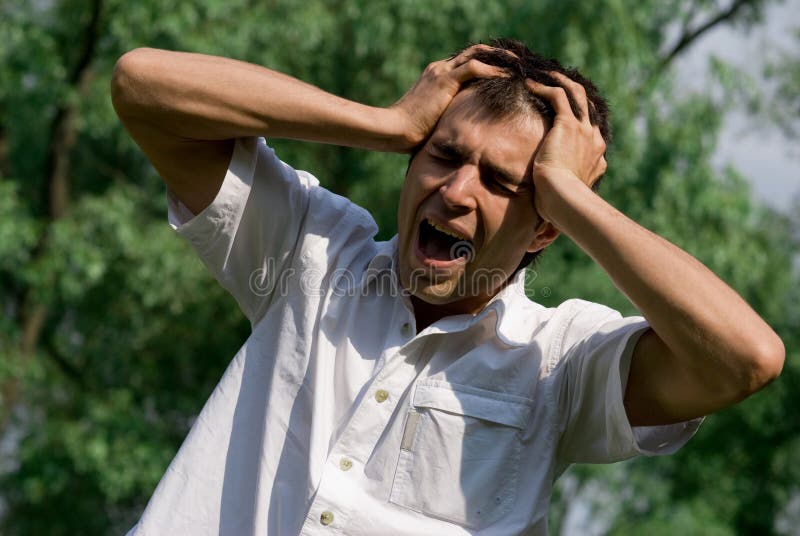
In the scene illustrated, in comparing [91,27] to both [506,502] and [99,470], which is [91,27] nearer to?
[99,470]

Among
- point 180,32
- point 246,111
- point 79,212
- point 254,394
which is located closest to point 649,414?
point 254,394

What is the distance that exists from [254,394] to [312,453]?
0.24 m

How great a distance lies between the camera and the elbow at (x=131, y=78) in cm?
256

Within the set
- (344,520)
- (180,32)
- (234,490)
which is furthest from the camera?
(180,32)

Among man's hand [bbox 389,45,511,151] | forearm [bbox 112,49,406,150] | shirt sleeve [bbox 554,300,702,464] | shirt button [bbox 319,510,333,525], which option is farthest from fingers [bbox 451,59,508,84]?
shirt button [bbox 319,510,333,525]

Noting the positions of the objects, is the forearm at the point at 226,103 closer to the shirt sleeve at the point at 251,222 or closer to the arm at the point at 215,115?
the arm at the point at 215,115

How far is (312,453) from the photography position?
2.48 m

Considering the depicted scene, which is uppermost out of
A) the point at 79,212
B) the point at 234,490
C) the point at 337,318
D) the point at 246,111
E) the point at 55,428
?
the point at 246,111

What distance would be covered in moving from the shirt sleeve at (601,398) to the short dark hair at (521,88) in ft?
1.08

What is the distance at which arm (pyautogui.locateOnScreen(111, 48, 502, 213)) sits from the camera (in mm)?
2523

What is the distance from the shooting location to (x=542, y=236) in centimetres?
287

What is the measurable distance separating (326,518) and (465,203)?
730 mm

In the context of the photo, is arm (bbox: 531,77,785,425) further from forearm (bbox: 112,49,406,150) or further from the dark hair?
forearm (bbox: 112,49,406,150)

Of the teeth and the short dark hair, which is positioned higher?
the short dark hair
